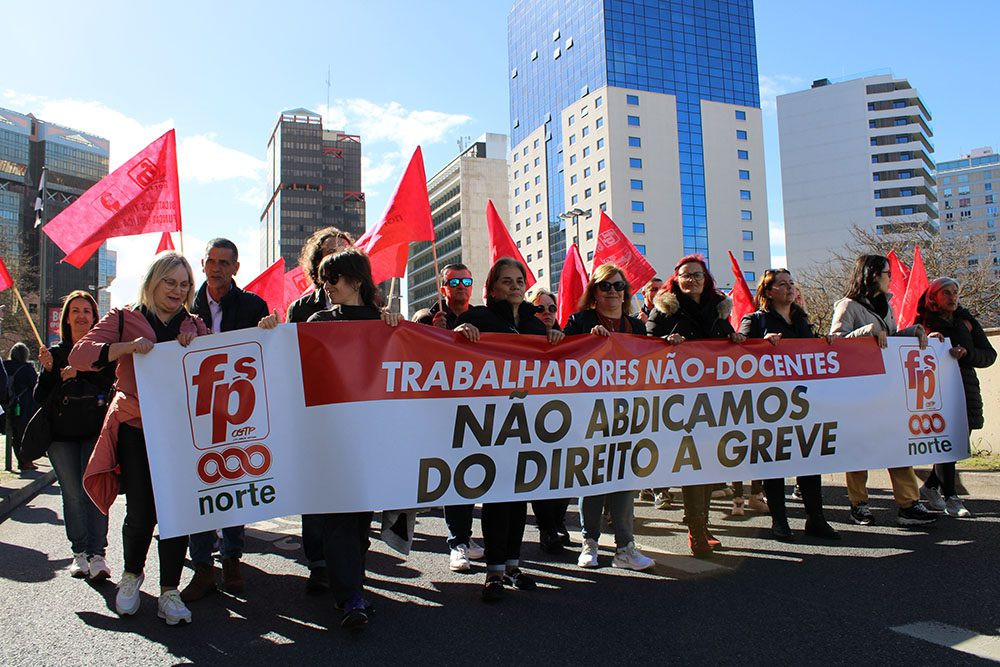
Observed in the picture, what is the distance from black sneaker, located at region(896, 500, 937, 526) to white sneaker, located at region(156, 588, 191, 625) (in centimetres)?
534

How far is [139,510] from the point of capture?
4176 mm

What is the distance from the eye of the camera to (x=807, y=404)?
567 cm

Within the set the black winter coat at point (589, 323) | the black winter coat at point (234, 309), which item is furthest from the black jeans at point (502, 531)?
the black winter coat at point (234, 309)

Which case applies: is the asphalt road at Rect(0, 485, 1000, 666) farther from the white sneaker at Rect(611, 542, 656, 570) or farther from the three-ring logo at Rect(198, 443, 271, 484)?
the three-ring logo at Rect(198, 443, 271, 484)

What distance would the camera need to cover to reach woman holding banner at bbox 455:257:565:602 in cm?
450

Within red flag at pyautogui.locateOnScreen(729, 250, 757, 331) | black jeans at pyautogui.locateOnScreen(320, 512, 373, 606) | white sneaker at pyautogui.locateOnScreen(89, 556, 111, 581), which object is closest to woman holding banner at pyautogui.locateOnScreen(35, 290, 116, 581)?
white sneaker at pyautogui.locateOnScreen(89, 556, 111, 581)

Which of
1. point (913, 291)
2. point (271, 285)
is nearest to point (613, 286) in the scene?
point (913, 291)

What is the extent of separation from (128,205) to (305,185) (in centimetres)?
15970

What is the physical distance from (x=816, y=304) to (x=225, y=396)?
84.8 ft

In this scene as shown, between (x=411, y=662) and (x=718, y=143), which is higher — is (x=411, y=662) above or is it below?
below

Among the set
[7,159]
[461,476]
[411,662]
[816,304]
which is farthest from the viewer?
[7,159]

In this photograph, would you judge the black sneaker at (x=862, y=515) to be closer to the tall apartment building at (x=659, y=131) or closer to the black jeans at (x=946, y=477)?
the black jeans at (x=946, y=477)

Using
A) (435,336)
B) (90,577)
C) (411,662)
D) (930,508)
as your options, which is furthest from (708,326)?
(90,577)

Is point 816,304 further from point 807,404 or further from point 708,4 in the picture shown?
point 708,4
